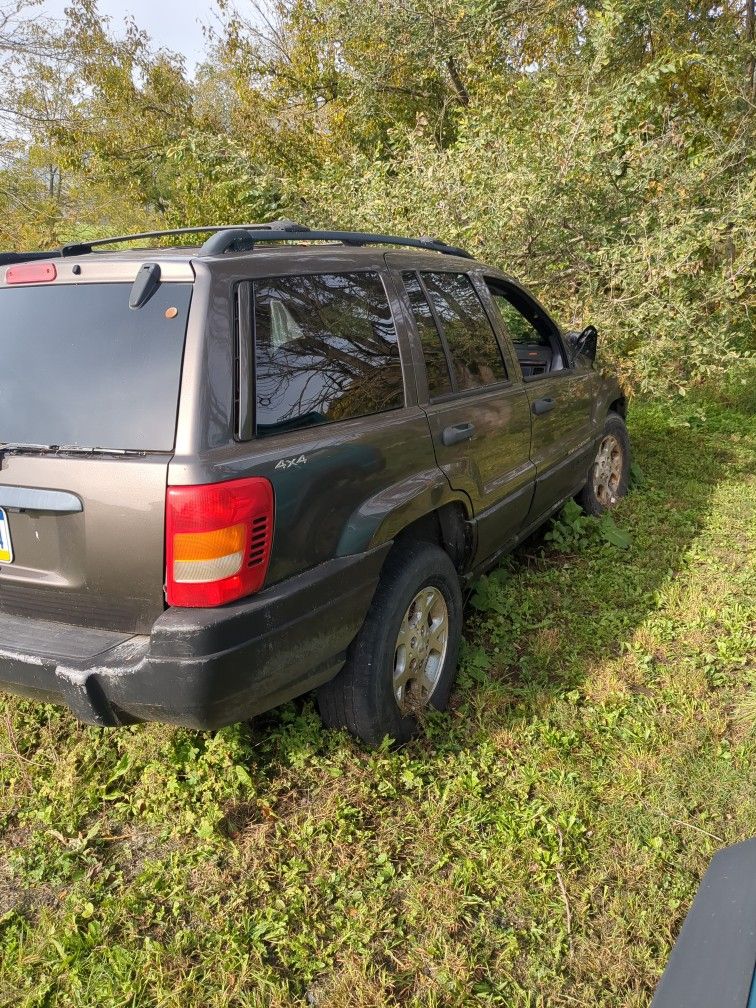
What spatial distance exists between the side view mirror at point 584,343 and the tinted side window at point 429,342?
182cm

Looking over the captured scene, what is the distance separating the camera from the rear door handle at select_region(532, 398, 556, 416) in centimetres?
390

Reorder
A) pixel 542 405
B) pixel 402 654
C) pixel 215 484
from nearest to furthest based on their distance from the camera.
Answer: pixel 215 484 → pixel 402 654 → pixel 542 405

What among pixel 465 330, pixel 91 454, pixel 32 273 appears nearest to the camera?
pixel 91 454

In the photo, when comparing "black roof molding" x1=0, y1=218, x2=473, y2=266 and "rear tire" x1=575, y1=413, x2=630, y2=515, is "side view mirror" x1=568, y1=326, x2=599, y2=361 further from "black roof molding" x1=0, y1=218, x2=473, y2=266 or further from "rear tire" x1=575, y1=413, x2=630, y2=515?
"black roof molding" x1=0, y1=218, x2=473, y2=266

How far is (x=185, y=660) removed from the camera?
1985 mm

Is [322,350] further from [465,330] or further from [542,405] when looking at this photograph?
[542,405]

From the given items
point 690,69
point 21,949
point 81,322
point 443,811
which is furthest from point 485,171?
point 690,69

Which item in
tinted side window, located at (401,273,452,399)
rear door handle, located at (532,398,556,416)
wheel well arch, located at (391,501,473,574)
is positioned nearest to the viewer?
wheel well arch, located at (391,501,473,574)

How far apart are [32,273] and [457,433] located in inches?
65.5

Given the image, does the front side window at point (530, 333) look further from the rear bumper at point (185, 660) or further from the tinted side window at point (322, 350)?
the rear bumper at point (185, 660)

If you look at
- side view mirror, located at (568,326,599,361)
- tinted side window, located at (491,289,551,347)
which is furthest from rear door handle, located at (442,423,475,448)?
side view mirror, located at (568,326,599,361)

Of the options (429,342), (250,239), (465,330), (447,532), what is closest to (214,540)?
(250,239)

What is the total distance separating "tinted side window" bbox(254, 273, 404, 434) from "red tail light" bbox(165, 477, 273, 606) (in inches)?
9.9

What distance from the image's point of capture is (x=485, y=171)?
6.14 m
